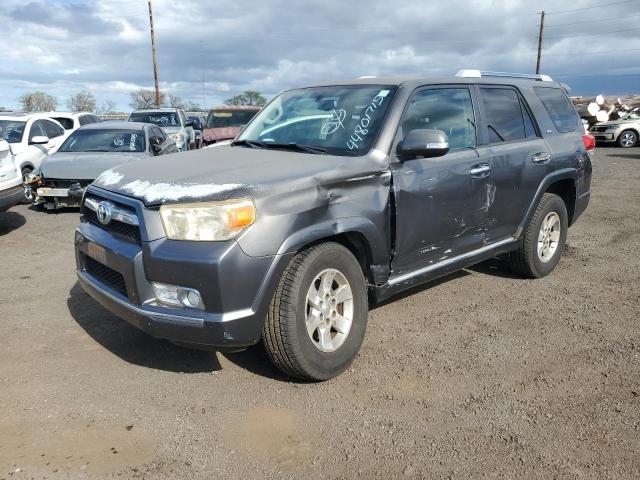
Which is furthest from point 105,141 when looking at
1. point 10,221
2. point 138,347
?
point 138,347

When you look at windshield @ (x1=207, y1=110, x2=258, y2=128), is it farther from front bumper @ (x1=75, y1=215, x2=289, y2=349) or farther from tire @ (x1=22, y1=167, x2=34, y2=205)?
front bumper @ (x1=75, y1=215, x2=289, y2=349)

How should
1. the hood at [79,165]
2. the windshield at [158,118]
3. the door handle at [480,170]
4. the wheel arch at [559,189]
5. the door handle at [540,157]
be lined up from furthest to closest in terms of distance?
the windshield at [158,118]
the hood at [79,165]
the wheel arch at [559,189]
the door handle at [540,157]
the door handle at [480,170]

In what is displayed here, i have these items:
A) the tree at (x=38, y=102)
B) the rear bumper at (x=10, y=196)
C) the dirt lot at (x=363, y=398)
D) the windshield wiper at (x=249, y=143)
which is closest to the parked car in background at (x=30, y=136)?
the rear bumper at (x=10, y=196)

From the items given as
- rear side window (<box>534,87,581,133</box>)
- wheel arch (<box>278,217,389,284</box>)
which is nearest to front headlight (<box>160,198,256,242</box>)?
wheel arch (<box>278,217,389,284</box>)

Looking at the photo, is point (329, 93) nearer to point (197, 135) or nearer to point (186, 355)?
point (186, 355)

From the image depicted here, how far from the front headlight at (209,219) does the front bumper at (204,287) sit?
5 cm

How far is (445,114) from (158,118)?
14.5 m

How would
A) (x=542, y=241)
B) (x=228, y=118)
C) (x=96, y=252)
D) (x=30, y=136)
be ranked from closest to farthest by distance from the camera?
(x=96, y=252)
(x=542, y=241)
(x=30, y=136)
(x=228, y=118)

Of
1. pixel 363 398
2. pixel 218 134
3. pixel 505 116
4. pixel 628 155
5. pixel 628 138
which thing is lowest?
pixel 363 398

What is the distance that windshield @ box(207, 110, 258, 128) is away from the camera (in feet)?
52.4

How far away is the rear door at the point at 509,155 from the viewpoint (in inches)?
182

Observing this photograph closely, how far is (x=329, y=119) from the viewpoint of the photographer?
13.4 feet

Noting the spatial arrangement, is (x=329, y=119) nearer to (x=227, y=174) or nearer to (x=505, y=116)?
(x=227, y=174)

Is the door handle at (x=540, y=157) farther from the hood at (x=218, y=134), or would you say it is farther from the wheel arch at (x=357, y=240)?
the hood at (x=218, y=134)
